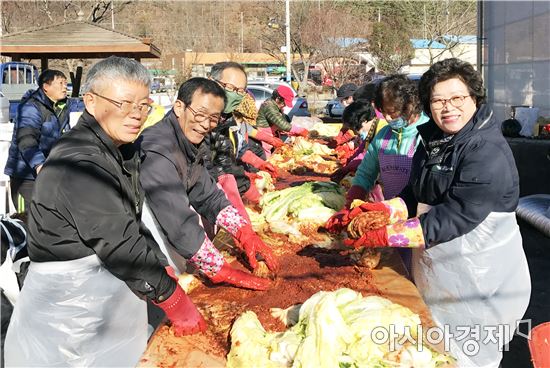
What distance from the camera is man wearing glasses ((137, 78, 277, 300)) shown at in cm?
241

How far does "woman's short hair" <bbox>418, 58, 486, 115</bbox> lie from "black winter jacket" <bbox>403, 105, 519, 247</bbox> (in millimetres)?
75

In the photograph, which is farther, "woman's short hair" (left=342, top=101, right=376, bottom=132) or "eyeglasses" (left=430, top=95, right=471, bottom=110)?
"woman's short hair" (left=342, top=101, right=376, bottom=132)

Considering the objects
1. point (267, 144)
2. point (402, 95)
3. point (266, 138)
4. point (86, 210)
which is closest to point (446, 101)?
point (402, 95)

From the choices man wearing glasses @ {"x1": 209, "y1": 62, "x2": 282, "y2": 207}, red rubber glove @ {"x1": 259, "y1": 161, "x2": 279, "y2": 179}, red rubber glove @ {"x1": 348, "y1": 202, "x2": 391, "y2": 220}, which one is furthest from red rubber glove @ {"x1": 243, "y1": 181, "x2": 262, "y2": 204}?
red rubber glove @ {"x1": 348, "y1": 202, "x2": 391, "y2": 220}

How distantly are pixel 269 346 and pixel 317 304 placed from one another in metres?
0.25

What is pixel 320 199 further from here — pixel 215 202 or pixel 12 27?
pixel 12 27

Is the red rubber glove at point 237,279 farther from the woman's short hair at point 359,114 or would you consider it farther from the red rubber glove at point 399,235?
the woman's short hair at point 359,114

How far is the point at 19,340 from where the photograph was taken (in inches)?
71.3

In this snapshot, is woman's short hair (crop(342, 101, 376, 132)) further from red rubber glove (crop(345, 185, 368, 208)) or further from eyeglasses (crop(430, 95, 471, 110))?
eyeglasses (crop(430, 95, 471, 110))

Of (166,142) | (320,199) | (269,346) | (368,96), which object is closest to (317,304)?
(269,346)

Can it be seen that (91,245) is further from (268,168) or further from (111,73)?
(268,168)

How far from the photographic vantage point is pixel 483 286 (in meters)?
2.04

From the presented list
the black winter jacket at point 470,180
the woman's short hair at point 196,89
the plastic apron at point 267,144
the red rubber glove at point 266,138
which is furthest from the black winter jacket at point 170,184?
the plastic apron at point 267,144

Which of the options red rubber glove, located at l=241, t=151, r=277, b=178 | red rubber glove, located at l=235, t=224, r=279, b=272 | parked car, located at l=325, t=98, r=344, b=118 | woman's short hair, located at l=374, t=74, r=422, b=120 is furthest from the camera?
parked car, located at l=325, t=98, r=344, b=118
